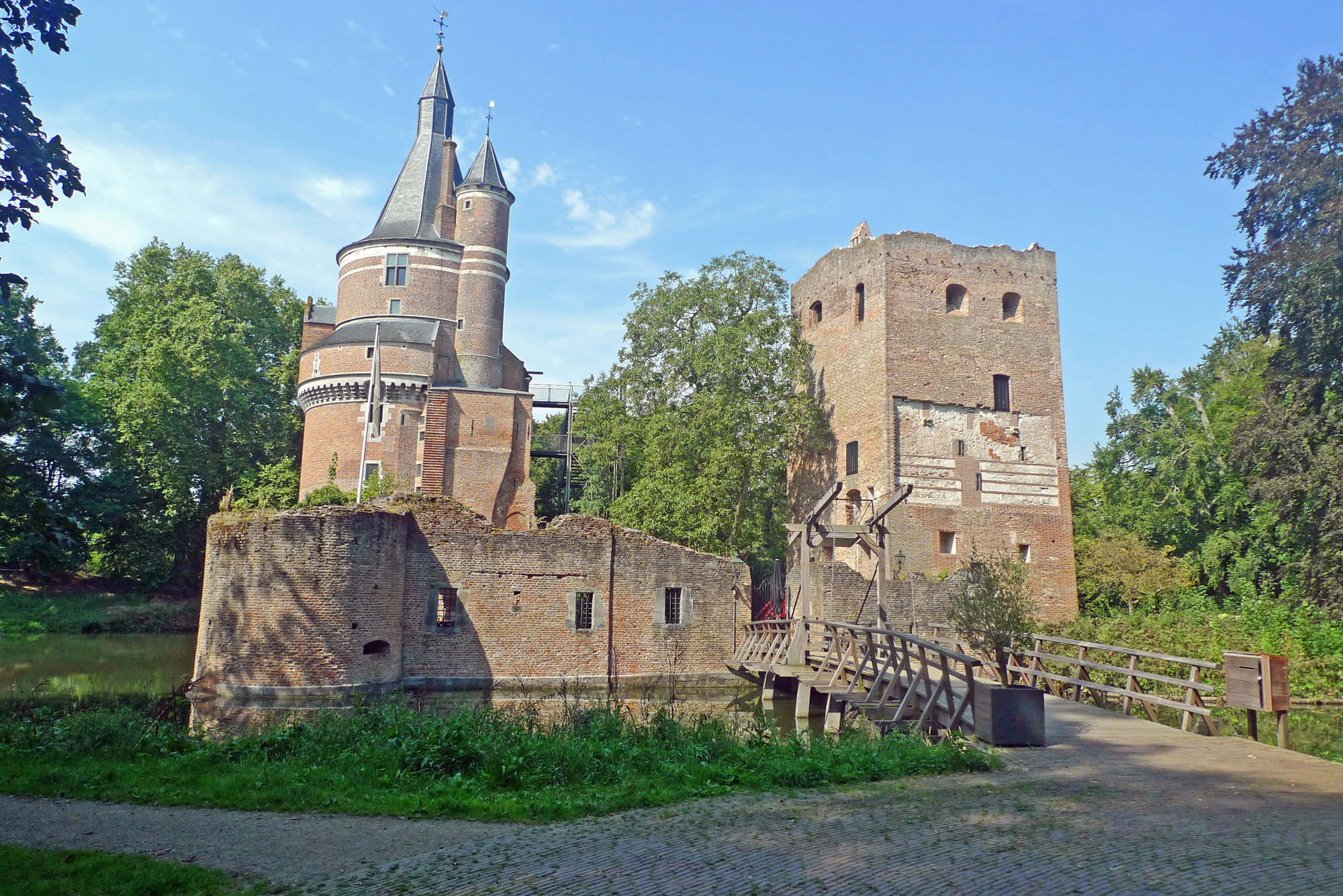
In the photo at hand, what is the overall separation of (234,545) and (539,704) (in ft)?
22.0

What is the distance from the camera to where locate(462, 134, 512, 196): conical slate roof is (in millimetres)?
33906

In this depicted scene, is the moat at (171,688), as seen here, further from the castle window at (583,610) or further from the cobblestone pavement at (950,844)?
the cobblestone pavement at (950,844)

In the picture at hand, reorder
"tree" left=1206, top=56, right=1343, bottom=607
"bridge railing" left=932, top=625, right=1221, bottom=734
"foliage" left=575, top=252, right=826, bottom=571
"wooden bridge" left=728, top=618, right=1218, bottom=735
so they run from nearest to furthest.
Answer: "wooden bridge" left=728, top=618, right=1218, bottom=735, "bridge railing" left=932, top=625, right=1221, bottom=734, "tree" left=1206, top=56, right=1343, bottom=607, "foliage" left=575, top=252, right=826, bottom=571

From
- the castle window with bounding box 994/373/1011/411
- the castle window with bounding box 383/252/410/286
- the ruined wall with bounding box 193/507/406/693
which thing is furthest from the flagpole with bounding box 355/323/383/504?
the castle window with bounding box 994/373/1011/411

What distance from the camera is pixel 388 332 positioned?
1247 inches

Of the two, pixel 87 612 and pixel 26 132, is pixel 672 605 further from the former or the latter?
pixel 87 612

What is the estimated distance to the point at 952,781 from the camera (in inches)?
303

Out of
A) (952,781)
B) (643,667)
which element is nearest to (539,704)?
(643,667)

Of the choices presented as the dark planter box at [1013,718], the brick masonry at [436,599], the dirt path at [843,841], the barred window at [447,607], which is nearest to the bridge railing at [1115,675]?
the dark planter box at [1013,718]

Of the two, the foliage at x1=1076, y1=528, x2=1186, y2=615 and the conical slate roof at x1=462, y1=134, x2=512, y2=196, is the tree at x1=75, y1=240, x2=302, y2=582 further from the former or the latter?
the foliage at x1=1076, y1=528, x2=1186, y2=615

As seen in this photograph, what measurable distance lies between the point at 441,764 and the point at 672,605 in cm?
1423

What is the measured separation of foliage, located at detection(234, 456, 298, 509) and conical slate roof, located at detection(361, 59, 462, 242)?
31.5ft

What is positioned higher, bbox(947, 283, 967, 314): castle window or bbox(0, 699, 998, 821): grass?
bbox(947, 283, 967, 314): castle window

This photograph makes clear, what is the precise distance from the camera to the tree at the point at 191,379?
34.7 m
